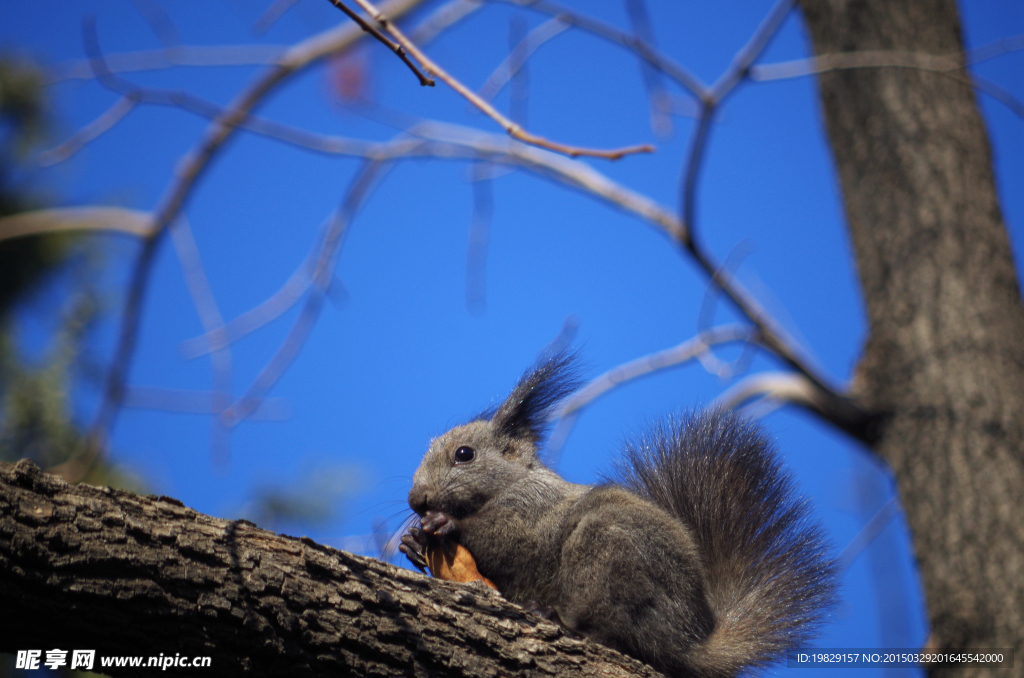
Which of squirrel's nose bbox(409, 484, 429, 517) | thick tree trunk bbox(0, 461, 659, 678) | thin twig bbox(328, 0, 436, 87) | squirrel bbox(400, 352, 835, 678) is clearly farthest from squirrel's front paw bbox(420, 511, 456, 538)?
thin twig bbox(328, 0, 436, 87)

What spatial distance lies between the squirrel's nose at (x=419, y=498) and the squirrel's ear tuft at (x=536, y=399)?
1.53ft

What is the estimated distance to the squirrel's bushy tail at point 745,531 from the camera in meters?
2.59

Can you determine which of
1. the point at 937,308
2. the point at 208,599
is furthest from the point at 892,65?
the point at 208,599

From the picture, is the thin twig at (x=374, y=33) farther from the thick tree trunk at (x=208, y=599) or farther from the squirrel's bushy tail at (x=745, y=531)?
the squirrel's bushy tail at (x=745, y=531)

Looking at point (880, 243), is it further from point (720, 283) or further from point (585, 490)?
point (585, 490)

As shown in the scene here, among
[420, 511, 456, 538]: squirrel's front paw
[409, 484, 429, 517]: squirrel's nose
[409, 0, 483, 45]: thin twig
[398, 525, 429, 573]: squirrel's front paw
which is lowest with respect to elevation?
[398, 525, 429, 573]: squirrel's front paw

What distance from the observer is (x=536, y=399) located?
3334 millimetres

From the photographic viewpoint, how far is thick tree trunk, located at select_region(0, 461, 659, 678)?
1.64 metres

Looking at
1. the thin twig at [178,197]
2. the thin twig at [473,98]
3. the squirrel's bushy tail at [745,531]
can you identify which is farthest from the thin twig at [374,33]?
the squirrel's bushy tail at [745,531]

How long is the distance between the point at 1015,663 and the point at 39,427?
4972 mm

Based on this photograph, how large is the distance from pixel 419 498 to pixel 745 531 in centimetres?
128

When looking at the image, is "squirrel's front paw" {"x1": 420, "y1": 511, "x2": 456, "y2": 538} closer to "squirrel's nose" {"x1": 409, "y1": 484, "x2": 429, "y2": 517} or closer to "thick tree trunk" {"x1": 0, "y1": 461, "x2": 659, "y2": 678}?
"squirrel's nose" {"x1": 409, "y1": 484, "x2": 429, "y2": 517}

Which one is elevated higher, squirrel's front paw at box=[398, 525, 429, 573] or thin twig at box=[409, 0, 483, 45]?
thin twig at box=[409, 0, 483, 45]

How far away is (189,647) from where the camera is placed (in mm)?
1733
